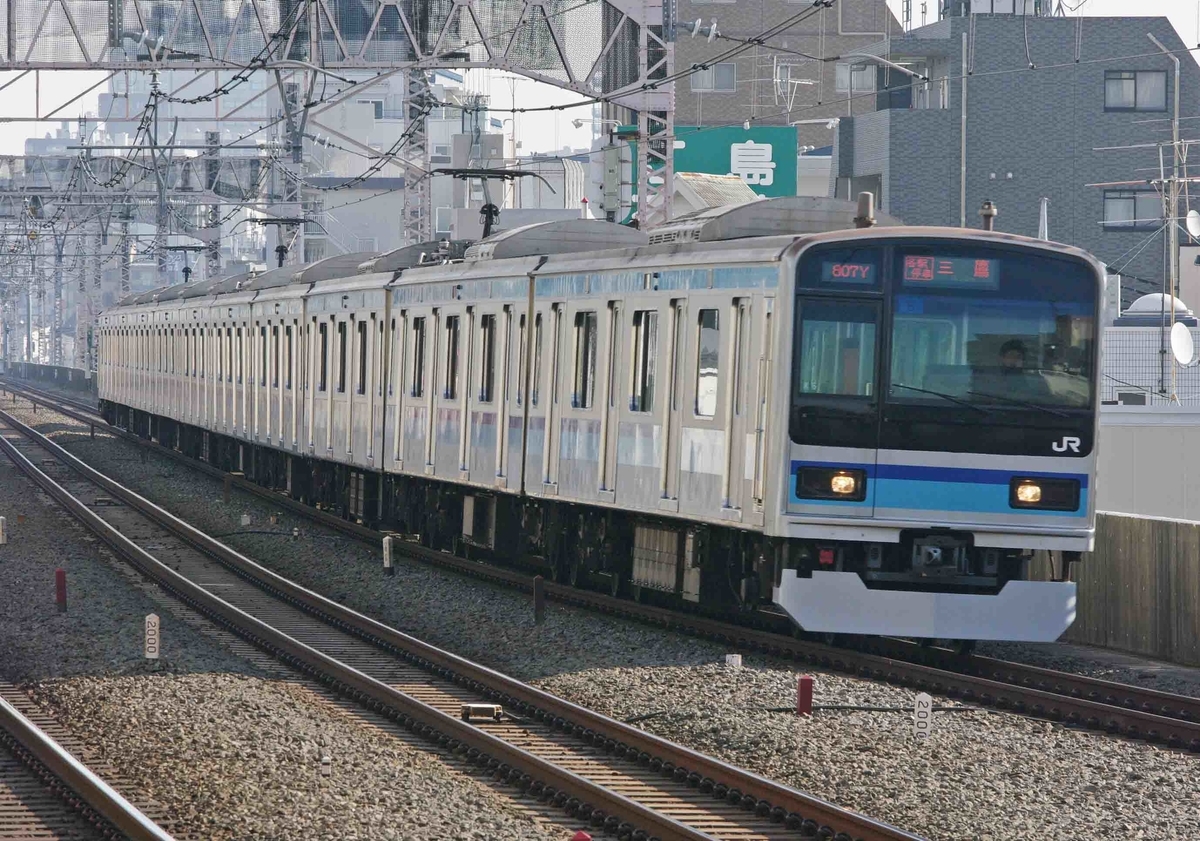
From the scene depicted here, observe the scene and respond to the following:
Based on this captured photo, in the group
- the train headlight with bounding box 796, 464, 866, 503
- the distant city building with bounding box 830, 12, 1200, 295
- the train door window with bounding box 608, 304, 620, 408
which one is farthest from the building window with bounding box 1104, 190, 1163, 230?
the train headlight with bounding box 796, 464, 866, 503

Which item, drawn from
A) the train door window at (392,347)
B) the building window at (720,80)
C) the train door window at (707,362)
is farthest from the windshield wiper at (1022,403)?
the building window at (720,80)

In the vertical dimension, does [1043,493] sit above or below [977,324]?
below

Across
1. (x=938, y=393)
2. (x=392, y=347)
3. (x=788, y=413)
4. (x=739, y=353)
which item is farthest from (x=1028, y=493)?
(x=392, y=347)

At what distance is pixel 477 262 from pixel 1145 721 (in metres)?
9.62

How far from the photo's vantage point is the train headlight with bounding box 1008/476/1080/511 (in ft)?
40.2

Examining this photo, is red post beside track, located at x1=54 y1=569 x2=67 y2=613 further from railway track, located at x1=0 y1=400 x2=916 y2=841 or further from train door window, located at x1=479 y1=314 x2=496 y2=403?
train door window, located at x1=479 y1=314 x2=496 y2=403

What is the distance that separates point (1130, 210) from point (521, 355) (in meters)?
35.4

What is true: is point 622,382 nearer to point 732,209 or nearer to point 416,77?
point 732,209

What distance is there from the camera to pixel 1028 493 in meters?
12.2

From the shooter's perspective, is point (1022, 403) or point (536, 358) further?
point (536, 358)

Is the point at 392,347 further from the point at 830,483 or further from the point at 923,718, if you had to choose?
the point at 923,718

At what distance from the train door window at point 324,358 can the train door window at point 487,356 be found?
21.0 feet

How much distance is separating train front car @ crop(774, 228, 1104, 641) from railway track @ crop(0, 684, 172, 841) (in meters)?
4.66

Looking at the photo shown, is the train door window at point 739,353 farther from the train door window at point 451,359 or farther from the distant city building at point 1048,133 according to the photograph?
the distant city building at point 1048,133
